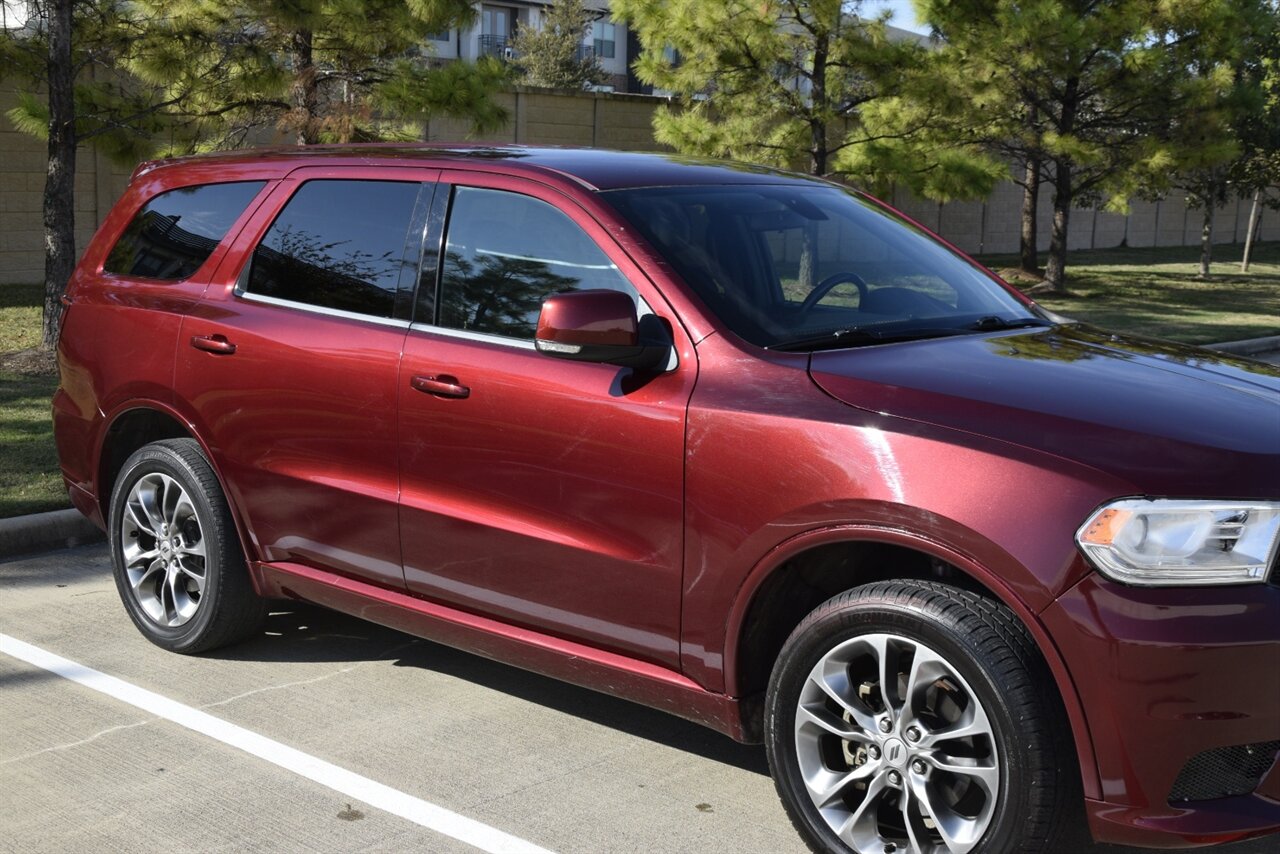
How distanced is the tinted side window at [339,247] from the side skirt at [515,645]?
934mm

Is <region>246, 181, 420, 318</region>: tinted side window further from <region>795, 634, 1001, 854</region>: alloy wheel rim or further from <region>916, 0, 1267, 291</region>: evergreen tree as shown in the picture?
<region>916, 0, 1267, 291</region>: evergreen tree

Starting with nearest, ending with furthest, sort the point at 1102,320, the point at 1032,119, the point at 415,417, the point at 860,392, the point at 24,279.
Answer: the point at 860,392
the point at 415,417
the point at 24,279
the point at 1102,320
the point at 1032,119

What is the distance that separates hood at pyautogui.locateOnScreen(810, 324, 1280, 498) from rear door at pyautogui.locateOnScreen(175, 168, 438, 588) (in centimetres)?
157

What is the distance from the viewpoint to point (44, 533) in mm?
7000

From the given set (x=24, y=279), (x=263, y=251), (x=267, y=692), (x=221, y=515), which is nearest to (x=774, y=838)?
(x=267, y=692)

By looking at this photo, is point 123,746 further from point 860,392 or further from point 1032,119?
point 1032,119

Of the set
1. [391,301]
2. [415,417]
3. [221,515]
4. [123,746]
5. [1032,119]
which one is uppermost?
[1032,119]

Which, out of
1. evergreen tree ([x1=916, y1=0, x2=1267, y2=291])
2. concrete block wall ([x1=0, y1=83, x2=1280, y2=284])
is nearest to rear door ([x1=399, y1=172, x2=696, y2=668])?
concrete block wall ([x1=0, y1=83, x2=1280, y2=284])

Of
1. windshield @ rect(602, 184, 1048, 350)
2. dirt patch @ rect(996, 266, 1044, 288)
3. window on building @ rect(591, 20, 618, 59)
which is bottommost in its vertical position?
dirt patch @ rect(996, 266, 1044, 288)

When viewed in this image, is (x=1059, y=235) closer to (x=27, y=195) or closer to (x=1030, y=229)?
(x=1030, y=229)

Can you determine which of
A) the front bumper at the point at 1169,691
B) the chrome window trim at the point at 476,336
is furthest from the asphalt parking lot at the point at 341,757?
the chrome window trim at the point at 476,336

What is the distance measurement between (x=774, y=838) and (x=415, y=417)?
165cm

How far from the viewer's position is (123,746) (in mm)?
4586

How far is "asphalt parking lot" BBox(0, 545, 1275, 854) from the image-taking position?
3969mm
